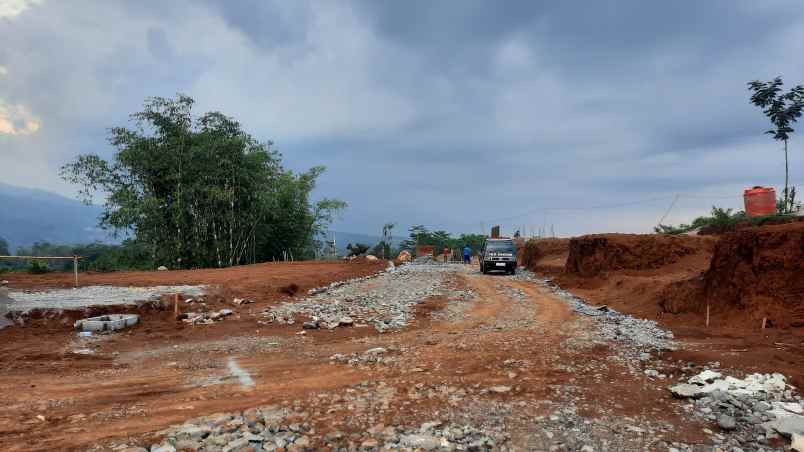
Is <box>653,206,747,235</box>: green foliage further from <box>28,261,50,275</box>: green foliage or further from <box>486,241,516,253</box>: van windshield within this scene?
<box>28,261,50,275</box>: green foliage

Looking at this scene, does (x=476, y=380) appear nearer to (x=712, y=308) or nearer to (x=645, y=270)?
(x=712, y=308)

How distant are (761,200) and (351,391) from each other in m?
25.7

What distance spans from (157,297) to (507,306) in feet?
36.2

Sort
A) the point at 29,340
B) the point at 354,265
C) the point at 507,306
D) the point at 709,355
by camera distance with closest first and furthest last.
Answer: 1. the point at 709,355
2. the point at 29,340
3. the point at 507,306
4. the point at 354,265

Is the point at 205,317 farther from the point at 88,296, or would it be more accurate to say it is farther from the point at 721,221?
the point at 721,221

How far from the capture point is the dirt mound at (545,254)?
96.2 feet

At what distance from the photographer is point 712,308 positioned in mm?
11492

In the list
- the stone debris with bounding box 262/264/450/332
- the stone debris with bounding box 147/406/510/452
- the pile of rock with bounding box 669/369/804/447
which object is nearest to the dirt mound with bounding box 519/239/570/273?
the stone debris with bounding box 262/264/450/332

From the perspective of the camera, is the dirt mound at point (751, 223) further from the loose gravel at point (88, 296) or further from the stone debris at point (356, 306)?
the loose gravel at point (88, 296)

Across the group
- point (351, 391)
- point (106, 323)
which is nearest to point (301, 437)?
point (351, 391)

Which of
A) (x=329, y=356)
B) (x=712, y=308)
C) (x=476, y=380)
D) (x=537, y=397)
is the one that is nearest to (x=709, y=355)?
(x=537, y=397)

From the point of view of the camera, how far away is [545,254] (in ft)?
109

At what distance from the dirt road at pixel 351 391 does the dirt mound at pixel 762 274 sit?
3.72 m

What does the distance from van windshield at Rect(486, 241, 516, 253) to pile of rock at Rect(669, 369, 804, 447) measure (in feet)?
68.4
